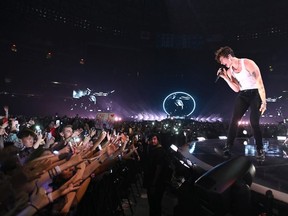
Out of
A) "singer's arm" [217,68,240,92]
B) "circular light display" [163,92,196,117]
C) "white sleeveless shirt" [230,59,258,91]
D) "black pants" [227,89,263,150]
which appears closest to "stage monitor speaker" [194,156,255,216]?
"black pants" [227,89,263,150]

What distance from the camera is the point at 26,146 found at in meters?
4.67

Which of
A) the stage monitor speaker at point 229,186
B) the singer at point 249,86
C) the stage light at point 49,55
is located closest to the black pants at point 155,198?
the singer at point 249,86

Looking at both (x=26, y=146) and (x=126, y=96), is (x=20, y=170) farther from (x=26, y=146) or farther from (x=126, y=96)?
(x=126, y=96)

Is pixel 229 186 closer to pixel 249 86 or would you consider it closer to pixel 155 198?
pixel 249 86

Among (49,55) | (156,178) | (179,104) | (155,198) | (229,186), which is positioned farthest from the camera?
(179,104)

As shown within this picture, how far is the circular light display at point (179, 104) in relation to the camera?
92.5ft

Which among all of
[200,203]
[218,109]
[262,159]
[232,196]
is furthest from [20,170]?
[218,109]

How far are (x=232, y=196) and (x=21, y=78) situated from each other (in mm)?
23044

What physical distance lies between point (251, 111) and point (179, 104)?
23434 mm

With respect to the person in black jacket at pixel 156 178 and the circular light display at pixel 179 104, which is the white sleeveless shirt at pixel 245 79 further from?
the circular light display at pixel 179 104

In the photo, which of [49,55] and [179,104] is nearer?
[49,55]

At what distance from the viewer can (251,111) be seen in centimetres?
540

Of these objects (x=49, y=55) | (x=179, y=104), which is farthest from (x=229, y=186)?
(x=179, y=104)

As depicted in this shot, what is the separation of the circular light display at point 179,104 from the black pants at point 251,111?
2244 centimetres
